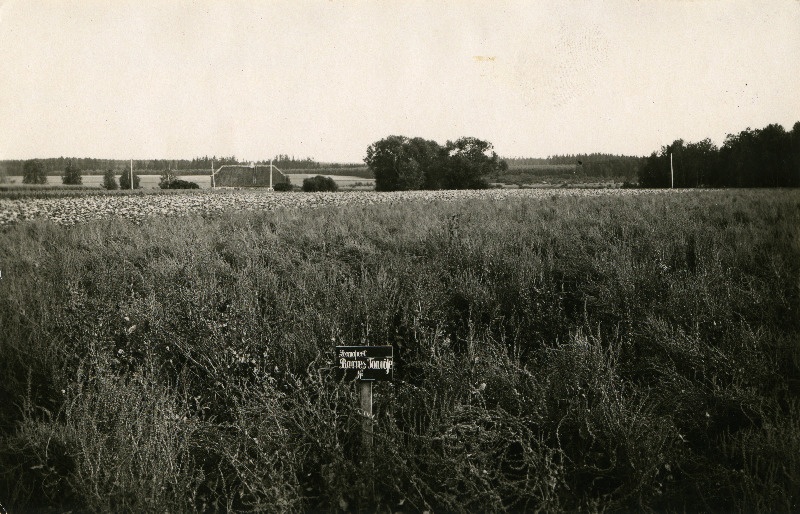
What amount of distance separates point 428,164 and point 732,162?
69.8 ft

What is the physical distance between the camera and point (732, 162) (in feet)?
117

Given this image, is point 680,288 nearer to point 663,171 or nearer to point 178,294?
point 178,294

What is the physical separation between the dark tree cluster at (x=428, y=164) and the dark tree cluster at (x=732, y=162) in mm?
15963

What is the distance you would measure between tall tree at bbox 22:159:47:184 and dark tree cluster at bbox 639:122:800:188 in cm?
3352

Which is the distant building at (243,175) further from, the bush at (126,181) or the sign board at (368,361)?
the sign board at (368,361)

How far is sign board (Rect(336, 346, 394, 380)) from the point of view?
10.7ft

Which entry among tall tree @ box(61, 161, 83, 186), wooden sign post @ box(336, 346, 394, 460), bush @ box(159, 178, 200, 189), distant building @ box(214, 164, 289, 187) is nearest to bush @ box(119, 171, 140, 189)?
bush @ box(159, 178, 200, 189)

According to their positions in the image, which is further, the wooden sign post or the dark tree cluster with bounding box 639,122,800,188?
the dark tree cluster with bounding box 639,122,800,188

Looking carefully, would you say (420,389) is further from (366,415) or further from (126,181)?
(126,181)

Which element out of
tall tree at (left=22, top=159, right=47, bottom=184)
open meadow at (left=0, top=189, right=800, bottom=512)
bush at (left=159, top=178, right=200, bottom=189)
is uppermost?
bush at (left=159, top=178, right=200, bottom=189)

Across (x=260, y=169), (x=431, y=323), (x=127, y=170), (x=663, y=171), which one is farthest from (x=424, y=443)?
(x=127, y=170)

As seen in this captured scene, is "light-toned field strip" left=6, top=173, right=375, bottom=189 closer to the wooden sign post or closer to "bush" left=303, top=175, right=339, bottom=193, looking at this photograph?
"bush" left=303, top=175, right=339, bottom=193

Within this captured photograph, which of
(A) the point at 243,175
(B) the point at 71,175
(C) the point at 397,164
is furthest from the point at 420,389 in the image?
(A) the point at 243,175

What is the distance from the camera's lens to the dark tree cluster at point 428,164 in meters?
38.5
